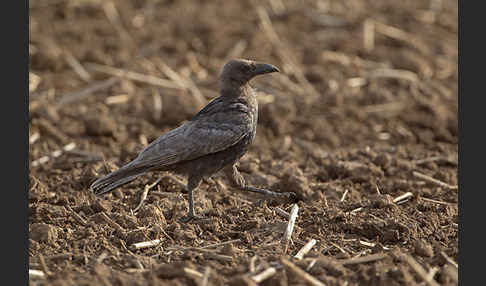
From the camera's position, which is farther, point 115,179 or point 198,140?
point 198,140

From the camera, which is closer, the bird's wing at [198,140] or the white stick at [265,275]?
the white stick at [265,275]

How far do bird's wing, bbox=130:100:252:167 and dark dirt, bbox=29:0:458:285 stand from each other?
50cm

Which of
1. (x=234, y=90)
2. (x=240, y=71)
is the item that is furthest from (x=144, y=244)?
(x=240, y=71)

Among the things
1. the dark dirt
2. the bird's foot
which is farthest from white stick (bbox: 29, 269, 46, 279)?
the bird's foot

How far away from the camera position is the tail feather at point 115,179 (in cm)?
645

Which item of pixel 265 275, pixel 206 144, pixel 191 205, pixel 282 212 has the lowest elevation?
pixel 282 212

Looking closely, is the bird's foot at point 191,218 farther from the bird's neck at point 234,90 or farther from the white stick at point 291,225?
the bird's neck at point 234,90

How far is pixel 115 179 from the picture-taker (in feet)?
21.4

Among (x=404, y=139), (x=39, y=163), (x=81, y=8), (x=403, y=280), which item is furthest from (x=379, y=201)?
(x=81, y=8)

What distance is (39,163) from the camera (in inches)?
324

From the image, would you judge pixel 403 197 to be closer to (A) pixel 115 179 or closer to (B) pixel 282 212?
(B) pixel 282 212

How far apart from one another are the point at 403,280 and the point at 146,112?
5.59m

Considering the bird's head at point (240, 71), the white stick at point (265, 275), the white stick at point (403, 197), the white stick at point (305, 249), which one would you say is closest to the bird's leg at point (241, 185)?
the bird's head at point (240, 71)

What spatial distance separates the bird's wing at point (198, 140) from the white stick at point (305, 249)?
51.1 inches
